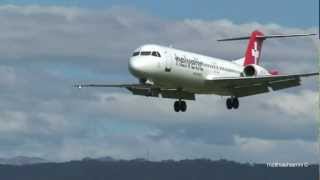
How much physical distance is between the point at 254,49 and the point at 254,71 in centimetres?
1131

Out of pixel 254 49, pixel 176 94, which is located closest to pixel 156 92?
pixel 176 94

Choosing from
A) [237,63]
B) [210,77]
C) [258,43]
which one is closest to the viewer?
[210,77]

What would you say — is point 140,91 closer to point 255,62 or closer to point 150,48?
point 150,48

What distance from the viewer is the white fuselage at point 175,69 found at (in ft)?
242

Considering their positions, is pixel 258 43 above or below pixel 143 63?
above

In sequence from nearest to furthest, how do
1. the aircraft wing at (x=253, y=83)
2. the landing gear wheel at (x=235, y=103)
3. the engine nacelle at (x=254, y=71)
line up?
the aircraft wing at (x=253, y=83), the landing gear wheel at (x=235, y=103), the engine nacelle at (x=254, y=71)

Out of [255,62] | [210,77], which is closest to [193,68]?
[210,77]

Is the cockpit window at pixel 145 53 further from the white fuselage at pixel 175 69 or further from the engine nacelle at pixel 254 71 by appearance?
the engine nacelle at pixel 254 71

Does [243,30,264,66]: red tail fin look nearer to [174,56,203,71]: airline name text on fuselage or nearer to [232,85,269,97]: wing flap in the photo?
[232,85,269,97]: wing flap

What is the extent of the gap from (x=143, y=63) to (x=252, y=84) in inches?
388

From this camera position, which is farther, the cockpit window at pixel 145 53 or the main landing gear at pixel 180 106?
the main landing gear at pixel 180 106

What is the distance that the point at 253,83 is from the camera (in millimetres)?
79062

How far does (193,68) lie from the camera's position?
254 feet

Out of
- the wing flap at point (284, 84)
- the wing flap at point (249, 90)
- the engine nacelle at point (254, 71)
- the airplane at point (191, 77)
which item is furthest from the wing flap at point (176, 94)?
the engine nacelle at point (254, 71)
